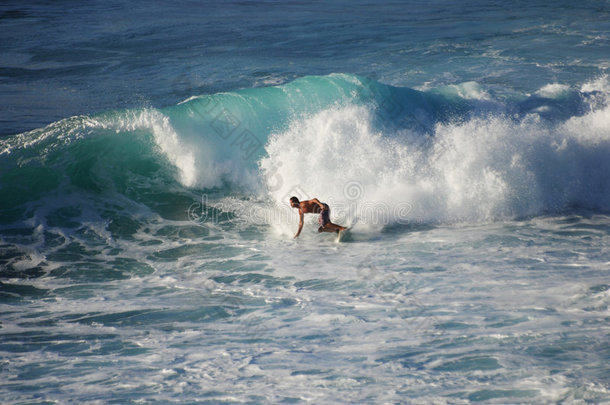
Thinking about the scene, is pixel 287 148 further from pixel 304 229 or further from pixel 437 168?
pixel 437 168

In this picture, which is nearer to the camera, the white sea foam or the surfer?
the surfer

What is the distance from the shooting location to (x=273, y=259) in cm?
838

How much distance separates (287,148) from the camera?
1110cm

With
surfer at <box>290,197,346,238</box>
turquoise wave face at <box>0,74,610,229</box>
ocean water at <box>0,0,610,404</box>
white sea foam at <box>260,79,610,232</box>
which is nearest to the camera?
ocean water at <box>0,0,610,404</box>

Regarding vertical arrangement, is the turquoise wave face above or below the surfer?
above

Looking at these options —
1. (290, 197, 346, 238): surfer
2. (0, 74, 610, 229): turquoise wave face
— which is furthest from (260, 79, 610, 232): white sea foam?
(290, 197, 346, 238): surfer

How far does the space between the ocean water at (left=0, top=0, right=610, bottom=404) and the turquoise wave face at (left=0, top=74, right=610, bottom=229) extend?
42mm

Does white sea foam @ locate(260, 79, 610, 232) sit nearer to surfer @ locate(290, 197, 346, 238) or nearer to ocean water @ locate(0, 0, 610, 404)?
ocean water @ locate(0, 0, 610, 404)

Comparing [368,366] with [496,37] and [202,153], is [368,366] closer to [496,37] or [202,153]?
[202,153]

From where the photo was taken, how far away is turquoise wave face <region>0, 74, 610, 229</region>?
10.5 metres

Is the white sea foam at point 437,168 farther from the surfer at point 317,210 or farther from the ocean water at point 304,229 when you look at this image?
the surfer at point 317,210

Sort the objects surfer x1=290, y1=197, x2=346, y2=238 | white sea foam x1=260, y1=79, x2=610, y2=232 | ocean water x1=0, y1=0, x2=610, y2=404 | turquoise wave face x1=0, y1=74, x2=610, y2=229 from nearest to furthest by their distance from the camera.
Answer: ocean water x1=0, y1=0, x2=610, y2=404 → surfer x1=290, y1=197, x2=346, y2=238 → white sea foam x1=260, y1=79, x2=610, y2=232 → turquoise wave face x1=0, y1=74, x2=610, y2=229

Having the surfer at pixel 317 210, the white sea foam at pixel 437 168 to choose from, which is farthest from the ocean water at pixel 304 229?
the surfer at pixel 317 210

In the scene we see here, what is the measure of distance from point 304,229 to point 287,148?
215 cm
